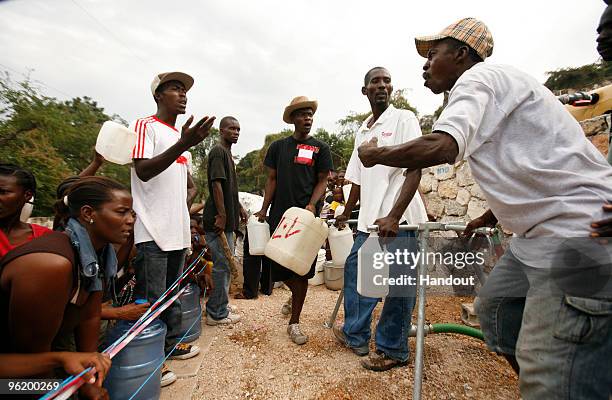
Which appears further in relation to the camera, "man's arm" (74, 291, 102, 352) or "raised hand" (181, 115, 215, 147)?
"raised hand" (181, 115, 215, 147)

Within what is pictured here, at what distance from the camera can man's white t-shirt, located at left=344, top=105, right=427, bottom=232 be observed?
7.93 feet

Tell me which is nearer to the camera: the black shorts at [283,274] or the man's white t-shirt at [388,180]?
the man's white t-shirt at [388,180]

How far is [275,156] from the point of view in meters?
3.35

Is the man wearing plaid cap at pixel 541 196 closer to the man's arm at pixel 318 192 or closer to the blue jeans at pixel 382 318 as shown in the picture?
the blue jeans at pixel 382 318

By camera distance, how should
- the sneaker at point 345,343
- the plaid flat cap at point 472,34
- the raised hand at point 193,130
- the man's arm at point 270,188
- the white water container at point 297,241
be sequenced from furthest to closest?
the man's arm at point 270,188, the white water container at point 297,241, the sneaker at point 345,343, the raised hand at point 193,130, the plaid flat cap at point 472,34

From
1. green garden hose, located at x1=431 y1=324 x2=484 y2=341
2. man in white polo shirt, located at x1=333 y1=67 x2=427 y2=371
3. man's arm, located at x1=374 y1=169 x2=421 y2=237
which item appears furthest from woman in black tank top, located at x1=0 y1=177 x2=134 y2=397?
green garden hose, located at x1=431 y1=324 x2=484 y2=341

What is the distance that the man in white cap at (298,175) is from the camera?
3.10m

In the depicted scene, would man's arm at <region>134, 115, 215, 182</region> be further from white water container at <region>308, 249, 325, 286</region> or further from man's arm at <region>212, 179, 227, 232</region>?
white water container at <region>308, 249, 325, 286</region>

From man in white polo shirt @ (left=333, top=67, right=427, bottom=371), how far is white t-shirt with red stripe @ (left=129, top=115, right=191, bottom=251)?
142 centimetres

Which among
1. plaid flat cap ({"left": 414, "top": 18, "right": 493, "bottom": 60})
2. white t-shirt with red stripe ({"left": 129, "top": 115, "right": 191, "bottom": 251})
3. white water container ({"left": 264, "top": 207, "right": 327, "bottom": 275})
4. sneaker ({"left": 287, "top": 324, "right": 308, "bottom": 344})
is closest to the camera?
plaid flat cap ({"left": 414, "top": 18, "right": 493, "bottom": 60})

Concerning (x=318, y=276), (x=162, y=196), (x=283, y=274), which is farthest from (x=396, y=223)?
(x=318, y=276)

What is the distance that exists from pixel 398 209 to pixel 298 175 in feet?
4.60

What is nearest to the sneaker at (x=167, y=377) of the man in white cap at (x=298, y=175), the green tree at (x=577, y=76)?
the man in white cap at (x=298, y=175)

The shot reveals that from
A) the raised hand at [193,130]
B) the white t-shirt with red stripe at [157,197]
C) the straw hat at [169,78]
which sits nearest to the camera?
the raised hand at [193,130]
